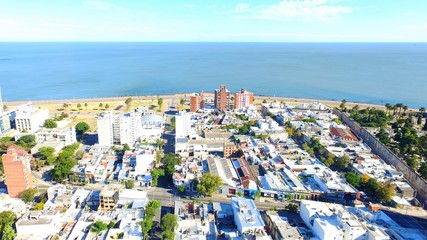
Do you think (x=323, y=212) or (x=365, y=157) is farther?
(x=365, y=157)

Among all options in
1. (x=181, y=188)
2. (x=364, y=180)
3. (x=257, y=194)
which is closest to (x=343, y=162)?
(x=364, y=180)

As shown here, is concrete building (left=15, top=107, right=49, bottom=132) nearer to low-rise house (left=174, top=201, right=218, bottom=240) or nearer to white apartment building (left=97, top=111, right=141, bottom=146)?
white apartment building (left=97, top=111, right=141, bottom=146)

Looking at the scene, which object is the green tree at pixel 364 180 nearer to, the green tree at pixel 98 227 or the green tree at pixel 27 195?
the green tree at pixel 98 227

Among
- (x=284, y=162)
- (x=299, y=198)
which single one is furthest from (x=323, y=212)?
(x=284, y=162)

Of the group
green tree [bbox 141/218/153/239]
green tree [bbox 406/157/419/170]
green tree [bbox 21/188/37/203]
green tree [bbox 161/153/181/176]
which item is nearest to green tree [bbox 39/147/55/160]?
green tree [bbox 21/188/37/203]

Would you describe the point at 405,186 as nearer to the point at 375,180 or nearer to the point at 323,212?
the point at 375,180

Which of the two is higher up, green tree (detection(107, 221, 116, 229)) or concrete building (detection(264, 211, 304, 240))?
green tree (detection(107, 221, 116, 229))
